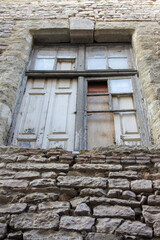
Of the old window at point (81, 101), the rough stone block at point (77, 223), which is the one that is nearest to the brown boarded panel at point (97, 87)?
the old window at point (81, 101)

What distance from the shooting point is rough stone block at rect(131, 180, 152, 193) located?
6.59 feet

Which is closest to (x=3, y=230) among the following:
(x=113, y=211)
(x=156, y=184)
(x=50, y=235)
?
(x=50, y=235)

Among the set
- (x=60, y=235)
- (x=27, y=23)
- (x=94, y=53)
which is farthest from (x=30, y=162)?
(x=27, y=23)

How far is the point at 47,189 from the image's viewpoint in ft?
6.70

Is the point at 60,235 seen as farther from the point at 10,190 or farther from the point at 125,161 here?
the point at 125,161

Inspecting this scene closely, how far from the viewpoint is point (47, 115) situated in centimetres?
333

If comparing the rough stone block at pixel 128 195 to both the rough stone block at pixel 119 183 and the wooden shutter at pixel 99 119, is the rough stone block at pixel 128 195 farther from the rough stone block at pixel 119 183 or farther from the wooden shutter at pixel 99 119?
the wooden shutter at pixel 99 119

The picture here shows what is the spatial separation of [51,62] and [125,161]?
2.63m

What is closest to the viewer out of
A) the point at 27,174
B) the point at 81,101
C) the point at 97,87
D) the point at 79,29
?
the point at 27,174

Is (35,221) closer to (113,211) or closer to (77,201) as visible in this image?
(77,201)

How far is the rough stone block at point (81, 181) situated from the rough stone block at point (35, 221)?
32 cm

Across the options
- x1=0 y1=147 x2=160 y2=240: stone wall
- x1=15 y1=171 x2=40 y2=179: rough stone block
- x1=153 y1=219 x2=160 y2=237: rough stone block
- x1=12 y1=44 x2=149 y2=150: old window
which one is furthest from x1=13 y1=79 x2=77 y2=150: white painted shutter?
x1=153 y1=219 x2=160 y2=237: rough stone block

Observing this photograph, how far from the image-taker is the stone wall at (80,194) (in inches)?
67.4

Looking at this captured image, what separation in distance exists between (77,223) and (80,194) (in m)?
0.28
